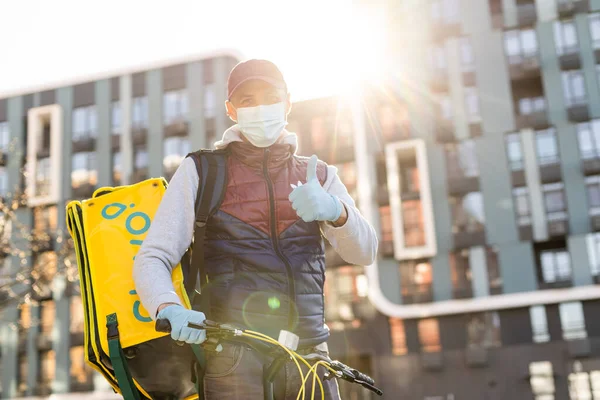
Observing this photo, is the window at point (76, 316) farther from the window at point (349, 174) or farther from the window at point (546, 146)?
the window at point (546, 146)

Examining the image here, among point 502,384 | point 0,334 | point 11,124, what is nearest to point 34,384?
point 0,334

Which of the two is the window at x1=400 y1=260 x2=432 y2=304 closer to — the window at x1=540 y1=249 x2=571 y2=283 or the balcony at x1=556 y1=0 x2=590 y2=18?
the window at x1=540 y1=249 x2=571 y2=283

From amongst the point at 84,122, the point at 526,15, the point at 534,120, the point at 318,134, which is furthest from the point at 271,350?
the point at 84,122

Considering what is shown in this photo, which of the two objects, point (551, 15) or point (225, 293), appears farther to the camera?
point (551, 15)

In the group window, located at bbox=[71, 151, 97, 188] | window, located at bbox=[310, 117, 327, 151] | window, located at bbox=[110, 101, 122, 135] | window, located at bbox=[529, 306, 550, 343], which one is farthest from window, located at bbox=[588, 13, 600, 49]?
window, located at bbox=[71, 151, 97, 188]

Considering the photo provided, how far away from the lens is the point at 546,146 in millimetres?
37250

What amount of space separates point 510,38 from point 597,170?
8373mm

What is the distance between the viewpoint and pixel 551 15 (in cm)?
3806

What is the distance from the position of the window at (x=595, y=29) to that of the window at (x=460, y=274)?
40.6 feet

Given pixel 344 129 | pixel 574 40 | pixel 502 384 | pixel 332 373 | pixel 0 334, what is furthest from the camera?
pixel 0 334

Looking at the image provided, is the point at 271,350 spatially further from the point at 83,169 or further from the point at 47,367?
the point at 83,169

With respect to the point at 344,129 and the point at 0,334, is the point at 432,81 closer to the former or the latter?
the point at 344,129

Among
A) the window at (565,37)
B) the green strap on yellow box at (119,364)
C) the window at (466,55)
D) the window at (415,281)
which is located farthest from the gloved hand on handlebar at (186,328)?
the window at (565,37)

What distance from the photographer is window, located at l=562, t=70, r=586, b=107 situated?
3694cm
